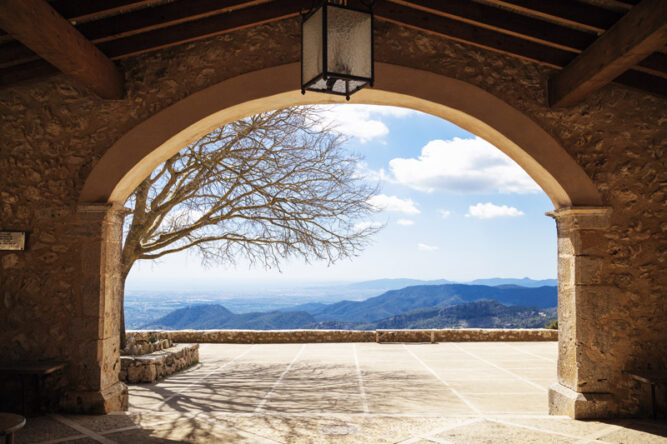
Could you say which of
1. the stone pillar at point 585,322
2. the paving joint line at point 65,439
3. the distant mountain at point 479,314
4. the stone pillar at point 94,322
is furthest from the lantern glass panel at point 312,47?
the distant mountain at point 479,314

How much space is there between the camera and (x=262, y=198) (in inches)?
317

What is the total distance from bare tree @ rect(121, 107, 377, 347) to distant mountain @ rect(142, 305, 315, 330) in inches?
1188

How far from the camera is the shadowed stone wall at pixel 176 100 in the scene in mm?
4285

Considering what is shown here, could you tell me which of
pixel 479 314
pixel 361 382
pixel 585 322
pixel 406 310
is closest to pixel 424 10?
pixel 585 322

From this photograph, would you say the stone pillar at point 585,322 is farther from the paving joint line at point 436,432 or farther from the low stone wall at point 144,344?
the low stone wall at point 144,344

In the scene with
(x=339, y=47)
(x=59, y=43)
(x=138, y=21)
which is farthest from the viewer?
(x=138, y=21)

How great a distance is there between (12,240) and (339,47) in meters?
3.59

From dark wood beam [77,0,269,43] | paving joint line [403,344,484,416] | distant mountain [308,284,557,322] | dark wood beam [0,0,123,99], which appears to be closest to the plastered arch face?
dark wood beam [0,0,123,99]

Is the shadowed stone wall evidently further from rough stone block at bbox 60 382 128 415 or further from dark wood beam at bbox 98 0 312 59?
dark wood beam at bbox 98 0 312 59

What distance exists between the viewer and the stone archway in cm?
431

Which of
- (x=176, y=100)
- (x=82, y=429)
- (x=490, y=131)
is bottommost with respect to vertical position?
(x=82, y=429)

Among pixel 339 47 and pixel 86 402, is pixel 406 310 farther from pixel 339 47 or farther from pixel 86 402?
pixel 339 47

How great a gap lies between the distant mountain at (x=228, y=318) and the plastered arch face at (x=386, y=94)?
1339 inches

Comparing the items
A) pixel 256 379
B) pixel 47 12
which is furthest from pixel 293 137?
pixel 47 12
